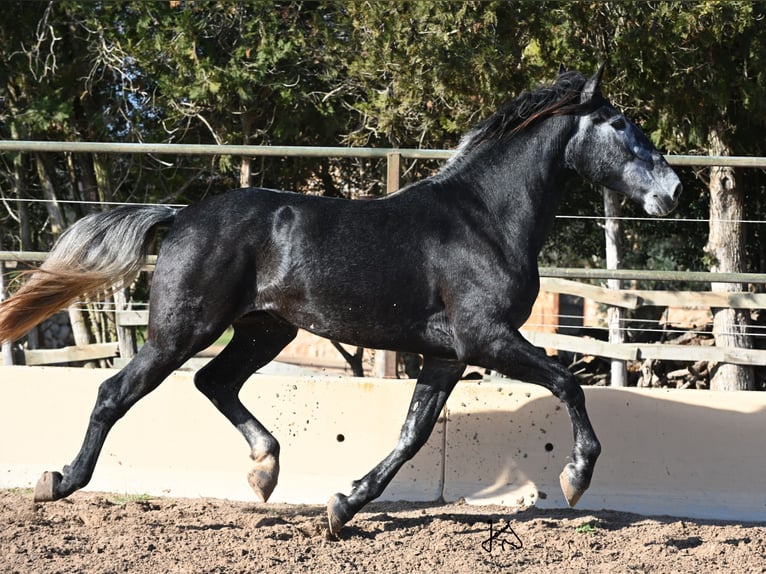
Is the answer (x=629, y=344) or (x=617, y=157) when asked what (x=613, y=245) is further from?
(x=617, y=157)

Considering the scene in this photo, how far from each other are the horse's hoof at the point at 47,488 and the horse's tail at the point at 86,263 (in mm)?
810

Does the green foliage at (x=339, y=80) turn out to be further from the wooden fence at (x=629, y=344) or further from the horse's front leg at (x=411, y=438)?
the horse's front leg at (x=411, y=438)

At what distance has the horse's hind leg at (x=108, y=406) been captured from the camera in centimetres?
430

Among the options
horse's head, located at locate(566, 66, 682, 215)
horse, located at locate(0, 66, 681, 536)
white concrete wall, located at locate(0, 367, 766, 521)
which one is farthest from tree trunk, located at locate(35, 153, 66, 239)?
horse's head, located at locate(566, 66, 682, 215)

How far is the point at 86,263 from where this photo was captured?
4.54 metres

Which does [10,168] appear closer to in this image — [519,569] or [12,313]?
[12,313]

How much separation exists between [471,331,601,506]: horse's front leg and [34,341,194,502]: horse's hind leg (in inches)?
59.1

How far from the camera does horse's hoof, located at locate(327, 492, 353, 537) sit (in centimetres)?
432

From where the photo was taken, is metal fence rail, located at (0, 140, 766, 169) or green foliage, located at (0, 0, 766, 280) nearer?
metal fence rail, located at (0, 140, 766, 169)

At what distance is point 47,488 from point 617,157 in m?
3.14

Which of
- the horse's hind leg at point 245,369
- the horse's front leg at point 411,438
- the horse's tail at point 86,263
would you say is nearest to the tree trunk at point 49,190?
the horse's tail at point 86,263

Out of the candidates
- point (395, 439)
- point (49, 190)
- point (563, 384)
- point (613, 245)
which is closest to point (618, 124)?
point (563, 384)

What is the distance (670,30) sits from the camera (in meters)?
8.41

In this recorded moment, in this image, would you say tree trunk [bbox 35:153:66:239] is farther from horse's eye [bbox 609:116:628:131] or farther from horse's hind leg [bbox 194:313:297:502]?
horse's eye [bbox 609:116:628:131]
